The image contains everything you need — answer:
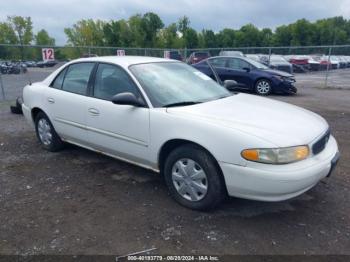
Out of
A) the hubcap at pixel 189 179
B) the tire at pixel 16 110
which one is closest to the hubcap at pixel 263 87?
the tire at pixel 16 110

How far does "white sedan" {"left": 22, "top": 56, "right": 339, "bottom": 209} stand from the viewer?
3.00 meters

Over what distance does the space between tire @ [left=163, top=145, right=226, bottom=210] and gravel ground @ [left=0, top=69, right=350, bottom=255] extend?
142mm

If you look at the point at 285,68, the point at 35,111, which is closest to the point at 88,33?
the point at 285,68

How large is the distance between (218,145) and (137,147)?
3.68 ft

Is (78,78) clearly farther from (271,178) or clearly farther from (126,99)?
(271,178)

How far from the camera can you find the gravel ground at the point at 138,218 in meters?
2.94

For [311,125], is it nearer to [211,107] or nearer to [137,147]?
[211,107]

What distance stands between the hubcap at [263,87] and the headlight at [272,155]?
375 inches

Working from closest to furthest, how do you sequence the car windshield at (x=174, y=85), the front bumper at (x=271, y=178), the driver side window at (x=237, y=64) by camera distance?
the front bumper at (x=271, y=178), the car windshield at (x=174, y=85), the driver side window at (x=237, y=64)

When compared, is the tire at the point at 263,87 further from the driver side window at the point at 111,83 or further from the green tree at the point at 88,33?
the green tree at the point at 88,33

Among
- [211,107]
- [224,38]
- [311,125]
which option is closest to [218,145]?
[211,107]

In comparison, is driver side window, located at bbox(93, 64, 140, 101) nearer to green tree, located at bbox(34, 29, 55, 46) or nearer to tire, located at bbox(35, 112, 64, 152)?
tire, located at bbox(35, 112, 64, 152)

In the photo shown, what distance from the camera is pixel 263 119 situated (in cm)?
339

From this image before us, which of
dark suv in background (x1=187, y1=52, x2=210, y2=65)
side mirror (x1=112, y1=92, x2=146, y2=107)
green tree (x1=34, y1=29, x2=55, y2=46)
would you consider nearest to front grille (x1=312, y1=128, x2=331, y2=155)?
side mirror (x1=112, y1=92, x2=146, y2=107)
